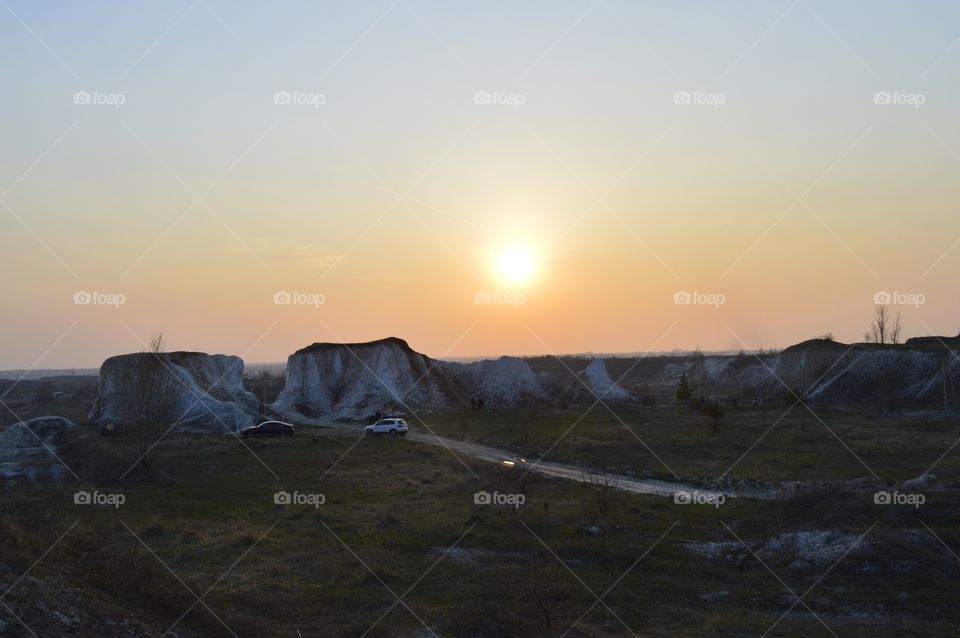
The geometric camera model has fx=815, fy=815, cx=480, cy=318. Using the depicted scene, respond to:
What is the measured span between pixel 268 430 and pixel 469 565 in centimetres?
3879

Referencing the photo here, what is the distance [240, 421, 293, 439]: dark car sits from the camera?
5678 cm

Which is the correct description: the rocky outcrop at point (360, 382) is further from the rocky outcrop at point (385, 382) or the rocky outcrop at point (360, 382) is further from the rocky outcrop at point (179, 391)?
the rocky outcrop at point (179, 391)

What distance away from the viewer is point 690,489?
36.1 meters

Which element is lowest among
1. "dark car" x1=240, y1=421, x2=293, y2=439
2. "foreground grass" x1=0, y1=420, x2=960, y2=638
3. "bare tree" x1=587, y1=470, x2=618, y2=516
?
"foreground grass" x1=0, y1=420, x2=960, y2=638

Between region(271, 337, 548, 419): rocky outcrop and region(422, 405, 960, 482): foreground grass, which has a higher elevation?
region(271, 337, 548, 419): rocky outcrop

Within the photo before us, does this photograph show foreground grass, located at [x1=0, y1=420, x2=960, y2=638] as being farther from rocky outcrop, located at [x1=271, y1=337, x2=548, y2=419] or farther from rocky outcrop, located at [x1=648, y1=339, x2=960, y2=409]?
rocky outcrop, located at [x1=648, y1=339, x2=960, y2=409]

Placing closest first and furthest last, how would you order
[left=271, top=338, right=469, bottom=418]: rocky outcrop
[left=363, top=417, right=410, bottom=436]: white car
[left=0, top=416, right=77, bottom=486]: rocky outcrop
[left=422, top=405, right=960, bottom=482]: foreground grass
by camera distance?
[left=422, top=405, right=960, bottom=482]: foreground grass → [left=0, top=416, right=77, bottom=486]: rocky outcrop → [left=363, top=417, right=410, bottom=436]: white car → [left=271, top=338, right=469, bottom=418]: rocky outcrop

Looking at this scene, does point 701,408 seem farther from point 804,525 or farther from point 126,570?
point 126,570

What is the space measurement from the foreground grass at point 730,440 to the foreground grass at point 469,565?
9.69 m

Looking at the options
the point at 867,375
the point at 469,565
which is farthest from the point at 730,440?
the point at 867,375

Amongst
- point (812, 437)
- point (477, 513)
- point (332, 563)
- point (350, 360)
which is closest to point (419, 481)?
point (477, 513)

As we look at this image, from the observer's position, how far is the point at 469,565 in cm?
2130

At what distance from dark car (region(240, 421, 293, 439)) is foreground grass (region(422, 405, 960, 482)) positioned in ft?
37.3

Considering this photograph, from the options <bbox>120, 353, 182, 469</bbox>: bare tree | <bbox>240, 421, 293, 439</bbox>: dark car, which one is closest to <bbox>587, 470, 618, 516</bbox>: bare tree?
<bbox>120, 353, 182, 469</bbox>: bare tree
